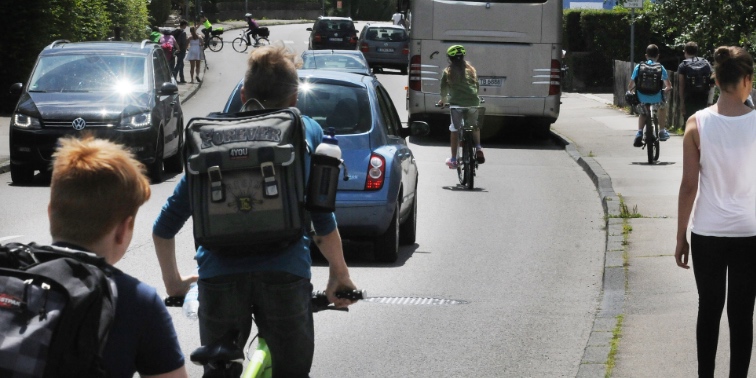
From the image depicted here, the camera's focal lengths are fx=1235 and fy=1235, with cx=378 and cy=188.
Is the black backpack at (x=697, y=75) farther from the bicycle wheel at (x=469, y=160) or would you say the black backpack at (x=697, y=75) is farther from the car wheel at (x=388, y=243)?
Answer: the car wheel at (x=388, y=243)

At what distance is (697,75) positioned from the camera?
65.0 feet

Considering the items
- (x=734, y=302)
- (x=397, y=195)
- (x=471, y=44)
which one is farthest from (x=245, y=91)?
(x=471, y=44)

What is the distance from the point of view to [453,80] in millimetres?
16078

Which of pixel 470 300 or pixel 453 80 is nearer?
pixel 470 300

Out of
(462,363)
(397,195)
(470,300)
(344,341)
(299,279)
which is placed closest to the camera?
(299,279)

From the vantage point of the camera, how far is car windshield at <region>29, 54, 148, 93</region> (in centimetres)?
1667

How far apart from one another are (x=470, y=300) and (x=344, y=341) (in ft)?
5.22

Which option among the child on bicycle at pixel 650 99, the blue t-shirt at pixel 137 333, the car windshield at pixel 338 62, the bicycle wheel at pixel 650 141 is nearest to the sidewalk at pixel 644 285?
the bicycle wheel at pixel 650 141

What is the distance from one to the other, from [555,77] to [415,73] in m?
2.59

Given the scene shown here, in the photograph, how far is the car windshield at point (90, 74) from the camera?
16.7 metres

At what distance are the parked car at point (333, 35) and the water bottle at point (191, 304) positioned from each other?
44.8 metres

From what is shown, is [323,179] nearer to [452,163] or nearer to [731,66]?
[731,66]

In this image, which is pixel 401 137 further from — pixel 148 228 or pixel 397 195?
pixel 148 228

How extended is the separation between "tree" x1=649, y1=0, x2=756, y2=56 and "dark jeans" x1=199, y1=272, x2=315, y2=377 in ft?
59.4
